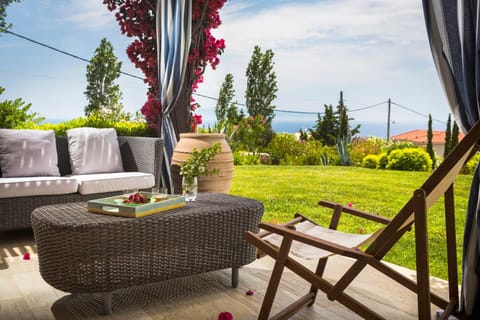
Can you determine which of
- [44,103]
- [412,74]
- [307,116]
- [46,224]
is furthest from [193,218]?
[412,74]

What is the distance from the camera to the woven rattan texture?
2016 millimetres

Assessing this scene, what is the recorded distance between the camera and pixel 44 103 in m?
7.25

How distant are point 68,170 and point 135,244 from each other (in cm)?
219

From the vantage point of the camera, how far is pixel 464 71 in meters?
2.10

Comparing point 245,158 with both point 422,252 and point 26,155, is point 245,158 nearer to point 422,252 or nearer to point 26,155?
point 26,155

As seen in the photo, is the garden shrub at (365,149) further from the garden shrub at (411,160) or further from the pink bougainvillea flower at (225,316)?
the pink bougainvillea flower at (225,316)

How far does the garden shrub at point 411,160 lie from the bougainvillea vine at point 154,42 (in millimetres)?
4150

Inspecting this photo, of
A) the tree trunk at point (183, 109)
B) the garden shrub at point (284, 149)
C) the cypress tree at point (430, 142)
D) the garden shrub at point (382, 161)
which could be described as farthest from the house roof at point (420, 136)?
the tree trunk at point (183, 109)

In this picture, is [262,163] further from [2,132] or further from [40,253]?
[40,253]

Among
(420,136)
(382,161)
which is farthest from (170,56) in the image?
(420,136)

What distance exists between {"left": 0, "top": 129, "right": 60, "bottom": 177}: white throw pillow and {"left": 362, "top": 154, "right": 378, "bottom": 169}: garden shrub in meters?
5.74

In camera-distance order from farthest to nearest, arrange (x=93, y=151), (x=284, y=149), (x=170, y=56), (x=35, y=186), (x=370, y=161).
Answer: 1. (x=284, y=149)
2. (x=370, y=161)
3. (x=170, y=56)
4. (x=93, y=151)
5. (x=35, y=186)

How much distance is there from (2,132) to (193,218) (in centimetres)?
220

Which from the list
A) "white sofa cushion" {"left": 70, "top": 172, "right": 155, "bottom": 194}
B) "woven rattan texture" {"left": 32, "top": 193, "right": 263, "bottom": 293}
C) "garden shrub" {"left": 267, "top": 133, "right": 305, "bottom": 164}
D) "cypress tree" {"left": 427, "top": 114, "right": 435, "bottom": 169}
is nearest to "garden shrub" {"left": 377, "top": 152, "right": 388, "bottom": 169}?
"cypress tree" {"left": 427, "top": 114, "right": 435, "bottom": 169}
